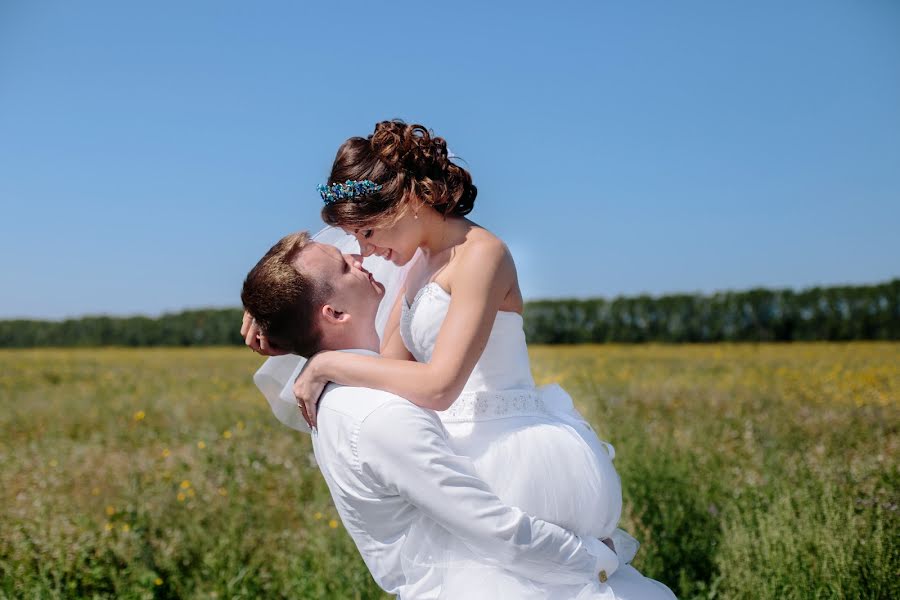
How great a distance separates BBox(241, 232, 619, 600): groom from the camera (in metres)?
2.02

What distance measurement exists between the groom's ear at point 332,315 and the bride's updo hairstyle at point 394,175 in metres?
0.35

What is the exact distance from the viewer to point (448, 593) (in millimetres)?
2203

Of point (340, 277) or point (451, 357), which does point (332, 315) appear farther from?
point (451, 357)

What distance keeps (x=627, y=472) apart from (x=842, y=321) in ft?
83.3

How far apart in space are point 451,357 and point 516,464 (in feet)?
1.19

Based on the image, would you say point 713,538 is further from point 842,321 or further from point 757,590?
point 842,321

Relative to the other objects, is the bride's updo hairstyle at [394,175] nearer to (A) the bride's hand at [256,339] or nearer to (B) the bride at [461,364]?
(B) the bride at [461,364]

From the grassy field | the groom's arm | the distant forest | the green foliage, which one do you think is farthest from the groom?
the distant forest

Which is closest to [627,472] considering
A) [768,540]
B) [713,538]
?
[713,538]

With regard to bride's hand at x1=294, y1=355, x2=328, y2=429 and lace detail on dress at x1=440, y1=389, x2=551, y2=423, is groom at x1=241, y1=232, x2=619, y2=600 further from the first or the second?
lace detail on dress at x1=440, y1=389, x2=551, y2=423

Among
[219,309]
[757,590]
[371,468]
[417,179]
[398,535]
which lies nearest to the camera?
[371,468]

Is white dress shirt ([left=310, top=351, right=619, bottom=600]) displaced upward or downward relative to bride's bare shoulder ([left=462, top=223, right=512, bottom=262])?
downward

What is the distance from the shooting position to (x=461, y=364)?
2205 millimetres

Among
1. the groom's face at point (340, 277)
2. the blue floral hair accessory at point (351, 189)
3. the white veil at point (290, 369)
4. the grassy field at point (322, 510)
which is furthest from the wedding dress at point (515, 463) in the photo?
the grassy field at point (322, 510)
